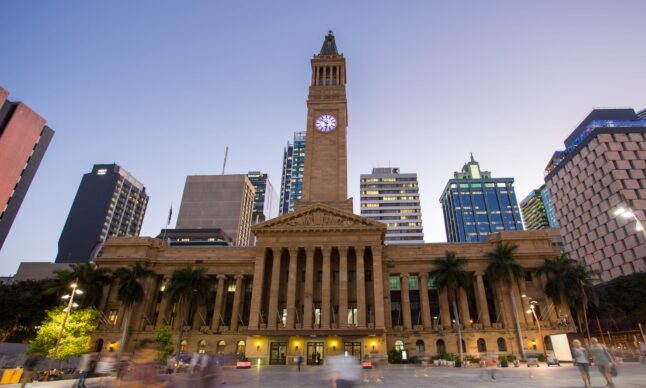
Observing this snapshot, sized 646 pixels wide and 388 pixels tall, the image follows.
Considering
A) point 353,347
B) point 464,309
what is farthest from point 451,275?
point 353,347

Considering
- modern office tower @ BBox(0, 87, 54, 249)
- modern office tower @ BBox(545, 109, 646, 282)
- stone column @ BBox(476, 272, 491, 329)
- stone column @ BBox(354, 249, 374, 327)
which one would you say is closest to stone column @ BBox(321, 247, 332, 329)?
stone column @ BBox(354, 249, 374, 327)

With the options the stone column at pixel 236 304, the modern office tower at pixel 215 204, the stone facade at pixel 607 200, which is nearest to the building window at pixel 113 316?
the stone column at pixel 236 304

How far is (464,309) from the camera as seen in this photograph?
199 ft

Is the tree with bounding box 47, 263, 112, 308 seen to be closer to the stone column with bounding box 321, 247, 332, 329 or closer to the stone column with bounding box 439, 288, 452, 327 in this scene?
the stone column with bounding box 321, 247, 332, 329

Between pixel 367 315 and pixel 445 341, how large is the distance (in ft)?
42.3

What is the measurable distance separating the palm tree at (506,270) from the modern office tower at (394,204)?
3318 inches

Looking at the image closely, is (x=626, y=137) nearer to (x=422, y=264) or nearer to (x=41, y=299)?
(x=422, y=264)

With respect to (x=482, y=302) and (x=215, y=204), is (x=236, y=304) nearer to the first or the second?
(x=482, y=302)

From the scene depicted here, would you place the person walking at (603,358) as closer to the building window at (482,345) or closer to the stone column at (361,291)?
the stone column at (361,291)

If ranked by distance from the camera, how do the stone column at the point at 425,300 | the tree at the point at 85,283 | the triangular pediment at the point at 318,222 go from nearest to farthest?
1. the tree at the point at 85,283
2. the stone column at the point at 425,300
3. the triangular pediment at the point at 318,222

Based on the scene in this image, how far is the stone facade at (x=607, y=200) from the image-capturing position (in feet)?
300

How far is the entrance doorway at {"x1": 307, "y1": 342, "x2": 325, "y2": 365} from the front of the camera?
55.9 meters

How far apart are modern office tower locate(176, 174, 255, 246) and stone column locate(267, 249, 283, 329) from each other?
9134cm

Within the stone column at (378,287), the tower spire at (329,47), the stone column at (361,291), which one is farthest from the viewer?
the tower spire at (329,47)
